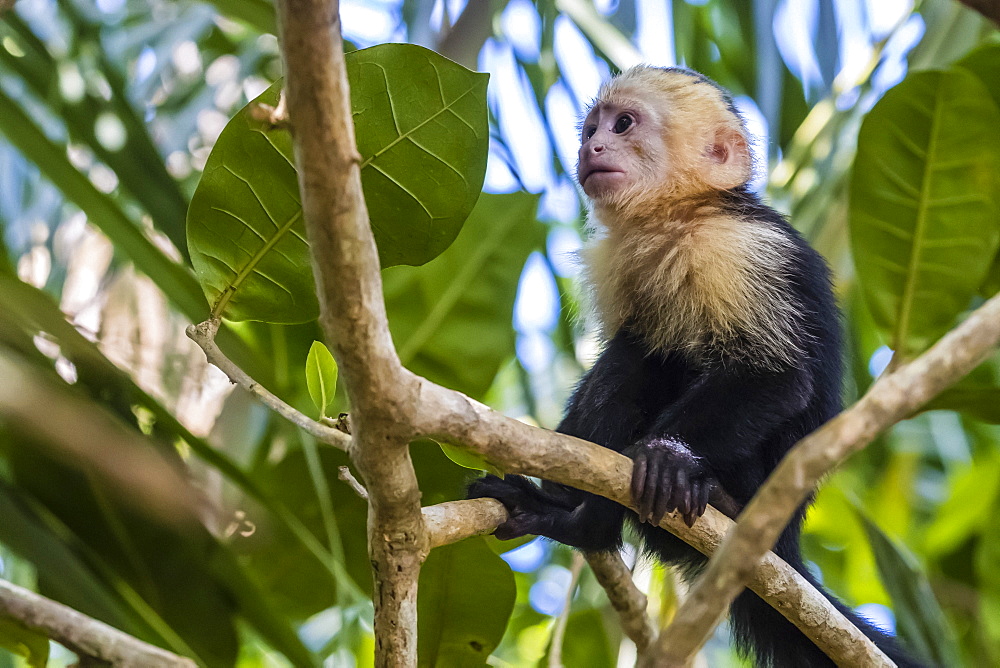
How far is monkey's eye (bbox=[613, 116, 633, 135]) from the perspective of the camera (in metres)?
2.31

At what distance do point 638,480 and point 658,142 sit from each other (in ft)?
3.60

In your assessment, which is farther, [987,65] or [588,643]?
[588,643]

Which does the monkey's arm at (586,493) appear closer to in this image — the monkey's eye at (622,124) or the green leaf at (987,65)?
the monkey's eye at (622,124)

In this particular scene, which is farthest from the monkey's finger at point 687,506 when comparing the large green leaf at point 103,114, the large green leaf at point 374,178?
the large green leaf at point 103,114

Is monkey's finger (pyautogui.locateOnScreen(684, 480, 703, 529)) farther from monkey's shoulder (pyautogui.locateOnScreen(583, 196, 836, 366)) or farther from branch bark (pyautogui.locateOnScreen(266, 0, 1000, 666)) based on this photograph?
monkey's shoulder (pyautogui.locateOnScreen(583, 196, 836, 366))

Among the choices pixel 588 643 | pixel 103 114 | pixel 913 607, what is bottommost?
pixel 588 643

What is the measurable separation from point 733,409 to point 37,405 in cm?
130

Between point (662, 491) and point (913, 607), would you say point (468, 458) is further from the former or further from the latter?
point (913, 607)

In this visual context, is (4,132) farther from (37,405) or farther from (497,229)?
(497,229)

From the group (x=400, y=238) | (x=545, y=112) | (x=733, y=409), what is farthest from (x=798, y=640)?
(x=545, y=112)

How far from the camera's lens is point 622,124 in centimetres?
232

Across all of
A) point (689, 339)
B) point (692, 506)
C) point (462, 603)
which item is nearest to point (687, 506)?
point (692, 506)

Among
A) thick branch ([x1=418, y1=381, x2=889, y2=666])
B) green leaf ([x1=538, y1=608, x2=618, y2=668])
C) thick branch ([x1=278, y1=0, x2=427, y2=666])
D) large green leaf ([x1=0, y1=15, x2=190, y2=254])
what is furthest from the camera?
green leaf ([x1=538, y1=608, x2=618, y2=668])

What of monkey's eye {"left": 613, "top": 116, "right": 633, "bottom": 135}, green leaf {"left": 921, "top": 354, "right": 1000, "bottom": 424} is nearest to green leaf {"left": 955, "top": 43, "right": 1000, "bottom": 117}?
green leaf {"left": 921, "top": 354, "right": 1000, "bottom": 424}
